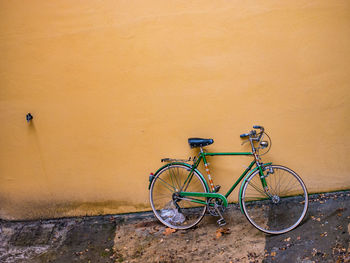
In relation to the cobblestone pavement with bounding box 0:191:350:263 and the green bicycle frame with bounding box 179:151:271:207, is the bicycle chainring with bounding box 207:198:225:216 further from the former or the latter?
the cobblestone pavement with bounding box 0:191:350:263

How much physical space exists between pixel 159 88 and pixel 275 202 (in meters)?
2.18

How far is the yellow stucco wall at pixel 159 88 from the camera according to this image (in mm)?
4871

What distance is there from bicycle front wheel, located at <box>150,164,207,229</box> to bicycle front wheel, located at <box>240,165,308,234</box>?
0.70 meters

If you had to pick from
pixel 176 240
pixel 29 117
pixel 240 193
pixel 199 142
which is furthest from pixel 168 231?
pixel 29 117

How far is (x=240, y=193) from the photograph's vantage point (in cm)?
466

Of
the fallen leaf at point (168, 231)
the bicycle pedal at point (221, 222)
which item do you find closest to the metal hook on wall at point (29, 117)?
the fallen leaf at point (168, 231)

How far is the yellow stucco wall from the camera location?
4.87 metres

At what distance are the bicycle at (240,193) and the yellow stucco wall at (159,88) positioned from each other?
23 centimetres

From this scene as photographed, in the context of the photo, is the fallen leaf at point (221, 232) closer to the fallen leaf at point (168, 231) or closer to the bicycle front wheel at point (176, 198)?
the bicycle front wheel at point (176, 198)

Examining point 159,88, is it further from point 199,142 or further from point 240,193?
point 240,193

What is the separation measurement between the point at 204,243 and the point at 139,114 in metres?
1.97

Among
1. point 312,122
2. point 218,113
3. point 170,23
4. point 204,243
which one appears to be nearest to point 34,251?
point 204,243

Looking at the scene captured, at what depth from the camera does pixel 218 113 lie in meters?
5.08

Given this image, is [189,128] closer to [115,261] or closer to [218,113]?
[218,113]
